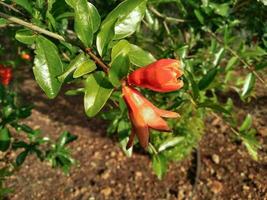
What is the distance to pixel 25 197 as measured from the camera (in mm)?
3113

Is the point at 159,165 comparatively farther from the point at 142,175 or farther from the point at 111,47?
the point at 142,175

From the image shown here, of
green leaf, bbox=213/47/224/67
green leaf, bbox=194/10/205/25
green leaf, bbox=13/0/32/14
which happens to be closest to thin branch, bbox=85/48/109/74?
green leaf, bbox=13/0/32/14

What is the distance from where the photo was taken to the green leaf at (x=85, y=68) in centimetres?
87

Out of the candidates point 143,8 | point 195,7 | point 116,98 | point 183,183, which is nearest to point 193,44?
point 195,7

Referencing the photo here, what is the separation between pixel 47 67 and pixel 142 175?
233cm

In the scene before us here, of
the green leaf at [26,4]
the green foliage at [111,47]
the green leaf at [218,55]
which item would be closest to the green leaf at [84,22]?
the green foliage at [111,47]

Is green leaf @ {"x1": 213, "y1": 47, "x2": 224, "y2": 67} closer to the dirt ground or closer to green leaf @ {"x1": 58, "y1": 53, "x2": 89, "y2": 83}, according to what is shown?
the dirt ground

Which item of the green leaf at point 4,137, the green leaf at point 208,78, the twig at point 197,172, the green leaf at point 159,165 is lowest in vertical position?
the twig at point 197,172

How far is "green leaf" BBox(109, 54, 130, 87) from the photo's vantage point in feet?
2.66

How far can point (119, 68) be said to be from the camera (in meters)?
0.81

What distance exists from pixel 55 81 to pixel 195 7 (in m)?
1.01

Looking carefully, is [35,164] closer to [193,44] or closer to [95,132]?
[95,132]

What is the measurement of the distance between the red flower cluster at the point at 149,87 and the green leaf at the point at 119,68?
0.01 m

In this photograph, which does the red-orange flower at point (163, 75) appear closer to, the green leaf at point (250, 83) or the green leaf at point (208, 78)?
the green leaf at point (208, 78)
